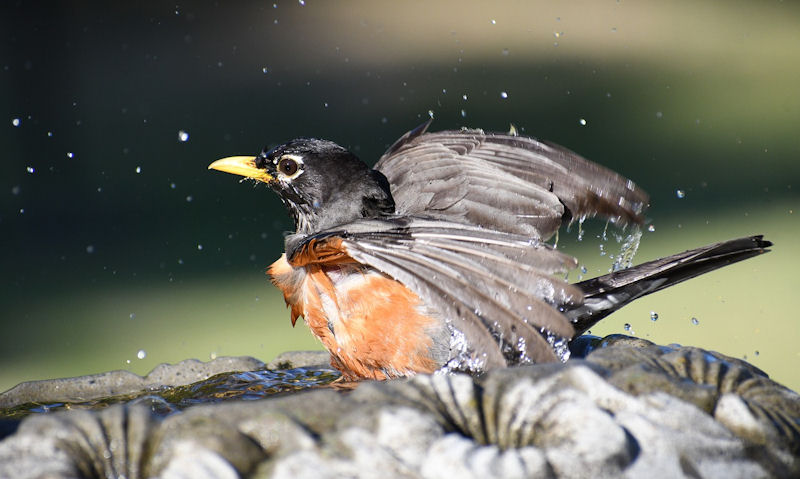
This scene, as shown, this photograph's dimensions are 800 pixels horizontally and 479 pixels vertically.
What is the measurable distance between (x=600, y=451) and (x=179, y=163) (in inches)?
278

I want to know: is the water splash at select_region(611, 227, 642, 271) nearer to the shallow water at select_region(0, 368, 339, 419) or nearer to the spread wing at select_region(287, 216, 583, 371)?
the spread wing at select_region(287, 216, 583, 371)

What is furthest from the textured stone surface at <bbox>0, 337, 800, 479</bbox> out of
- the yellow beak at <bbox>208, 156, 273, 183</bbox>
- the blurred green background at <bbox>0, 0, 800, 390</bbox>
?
the blurred green background at <bbox>0, 0, 800, 390</bbox>

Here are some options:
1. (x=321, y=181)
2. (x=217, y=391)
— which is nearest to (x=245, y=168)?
(x=321, y=181)

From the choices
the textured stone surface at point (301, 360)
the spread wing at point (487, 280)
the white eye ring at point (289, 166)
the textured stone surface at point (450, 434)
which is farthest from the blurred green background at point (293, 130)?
the textured stone surface at point (450, 434)

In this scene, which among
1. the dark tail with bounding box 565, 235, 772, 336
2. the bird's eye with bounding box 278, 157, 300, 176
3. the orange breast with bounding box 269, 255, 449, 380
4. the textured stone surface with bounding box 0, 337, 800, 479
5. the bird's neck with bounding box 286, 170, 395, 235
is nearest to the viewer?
the textured stone surface with bounding box 0, 337, 800, 479

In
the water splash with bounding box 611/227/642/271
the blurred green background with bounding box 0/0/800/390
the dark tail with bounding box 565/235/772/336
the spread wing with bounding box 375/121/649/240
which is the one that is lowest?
the dark tail with bounding box 565/235/772/336

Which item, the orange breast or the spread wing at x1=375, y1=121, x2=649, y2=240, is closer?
the orange breast

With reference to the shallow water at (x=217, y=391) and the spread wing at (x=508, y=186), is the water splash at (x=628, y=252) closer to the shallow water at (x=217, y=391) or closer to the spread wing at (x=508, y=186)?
the spread wing at (x=508, y=186)

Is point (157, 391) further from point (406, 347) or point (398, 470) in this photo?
point (398, 470)

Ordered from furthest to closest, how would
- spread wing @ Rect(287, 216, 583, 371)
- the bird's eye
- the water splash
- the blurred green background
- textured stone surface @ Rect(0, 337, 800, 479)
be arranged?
the blurred green background → the bird's eye → the water splash → spread wing @ Rect(287, 216, 583, 371) → textured stone surface @ Rect(0, 337, 800, 479)

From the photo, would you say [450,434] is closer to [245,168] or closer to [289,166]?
[289,166]

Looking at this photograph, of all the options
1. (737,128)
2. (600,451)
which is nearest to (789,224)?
(737,128)

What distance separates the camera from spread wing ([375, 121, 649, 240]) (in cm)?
278

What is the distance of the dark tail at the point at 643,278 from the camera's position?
2.39 meters
